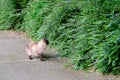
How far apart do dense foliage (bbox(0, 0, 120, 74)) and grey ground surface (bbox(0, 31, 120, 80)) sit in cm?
27

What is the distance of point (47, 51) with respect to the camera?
9.70 m

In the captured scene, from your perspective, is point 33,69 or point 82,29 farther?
point 82,29

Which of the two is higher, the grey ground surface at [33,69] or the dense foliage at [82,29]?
the dense foliage at [82,29]

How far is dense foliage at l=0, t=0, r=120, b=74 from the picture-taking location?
732 cm

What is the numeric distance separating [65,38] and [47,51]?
2.11 feet

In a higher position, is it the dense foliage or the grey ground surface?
the dense foliage

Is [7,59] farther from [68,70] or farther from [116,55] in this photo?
[116,55]

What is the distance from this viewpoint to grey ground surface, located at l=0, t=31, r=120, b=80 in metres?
7.30

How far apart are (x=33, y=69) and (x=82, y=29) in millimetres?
1435

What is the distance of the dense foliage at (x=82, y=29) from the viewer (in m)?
7.32

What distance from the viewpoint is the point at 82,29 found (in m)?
8.38

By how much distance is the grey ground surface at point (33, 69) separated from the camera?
24.0 feet

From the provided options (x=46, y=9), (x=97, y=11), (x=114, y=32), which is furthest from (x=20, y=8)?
(x=114, y=32)

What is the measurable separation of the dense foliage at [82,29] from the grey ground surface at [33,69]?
0.87 feet
